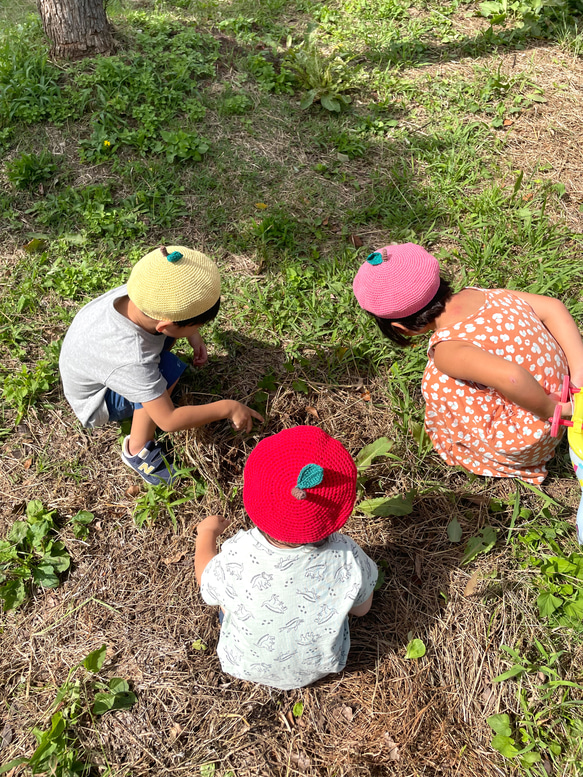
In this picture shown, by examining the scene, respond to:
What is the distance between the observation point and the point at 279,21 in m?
4.90

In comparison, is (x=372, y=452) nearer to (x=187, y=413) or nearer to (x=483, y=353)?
(x=483, y=353)

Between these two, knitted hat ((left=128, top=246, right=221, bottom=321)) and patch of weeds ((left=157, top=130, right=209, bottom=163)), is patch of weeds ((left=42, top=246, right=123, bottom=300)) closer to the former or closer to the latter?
patch of weeds ((left=157, top=130, right=209, bottom=163))

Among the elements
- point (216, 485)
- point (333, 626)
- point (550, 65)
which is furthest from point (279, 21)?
point (333, 626)

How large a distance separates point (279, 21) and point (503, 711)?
212 inches

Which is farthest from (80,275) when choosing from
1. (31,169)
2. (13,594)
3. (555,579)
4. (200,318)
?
(555,579)

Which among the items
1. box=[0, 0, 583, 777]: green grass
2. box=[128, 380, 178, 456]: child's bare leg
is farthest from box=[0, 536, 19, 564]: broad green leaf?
box=[128, 380, 178, 456]: child's bare leg

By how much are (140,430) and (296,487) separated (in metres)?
1.35

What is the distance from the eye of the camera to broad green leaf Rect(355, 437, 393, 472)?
99.9 inches

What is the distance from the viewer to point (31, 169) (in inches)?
144

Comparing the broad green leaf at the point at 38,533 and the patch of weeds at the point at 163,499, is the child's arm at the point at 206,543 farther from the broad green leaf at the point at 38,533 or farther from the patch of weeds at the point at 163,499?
the broad green leaf at the point at 38,533

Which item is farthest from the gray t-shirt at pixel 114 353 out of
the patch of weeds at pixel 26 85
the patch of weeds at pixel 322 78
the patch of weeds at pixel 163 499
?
the patch of weeds at pixel 322 78

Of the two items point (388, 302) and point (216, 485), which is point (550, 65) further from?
point (216, 485)

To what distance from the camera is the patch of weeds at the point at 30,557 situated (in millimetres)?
2330

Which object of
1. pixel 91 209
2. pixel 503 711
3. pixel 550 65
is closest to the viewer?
pixel 503 711
